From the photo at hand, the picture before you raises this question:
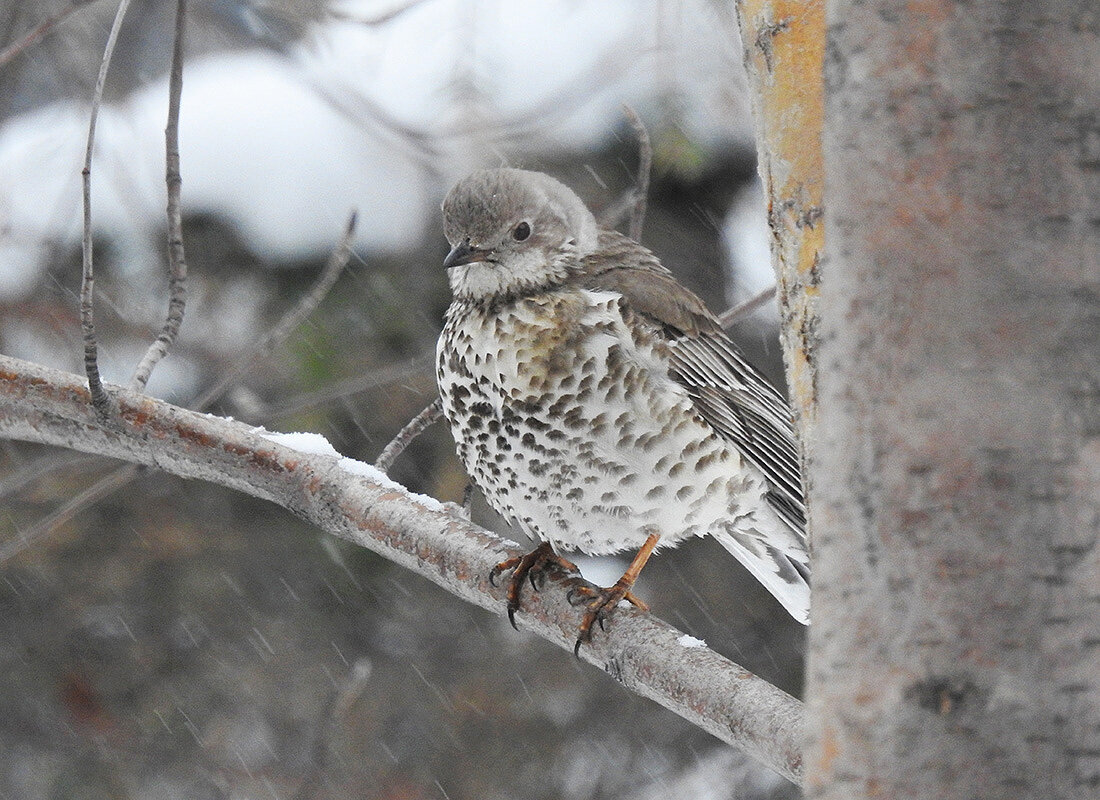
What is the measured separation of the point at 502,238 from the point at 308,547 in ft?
6.30

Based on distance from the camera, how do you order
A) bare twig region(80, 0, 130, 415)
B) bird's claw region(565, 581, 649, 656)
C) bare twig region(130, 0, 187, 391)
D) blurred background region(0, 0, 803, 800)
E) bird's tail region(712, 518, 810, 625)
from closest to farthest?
1. bare twig region(80, 0, 130, 415)
2. bare twig region(130, 0, 187, 391)
3. bird's claw region(565, 581, 649, 656)
4. bird's tail region(712, 518, 810, 625)
5. blurred background region(0, 0, 803, 800)

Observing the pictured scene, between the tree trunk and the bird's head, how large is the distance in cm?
Answer: 213

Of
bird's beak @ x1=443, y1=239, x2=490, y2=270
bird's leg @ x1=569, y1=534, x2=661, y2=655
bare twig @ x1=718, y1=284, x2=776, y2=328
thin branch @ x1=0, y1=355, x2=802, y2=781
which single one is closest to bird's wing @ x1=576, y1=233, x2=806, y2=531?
bare twig @ x1=718, y1=284, x2=776, y2=328

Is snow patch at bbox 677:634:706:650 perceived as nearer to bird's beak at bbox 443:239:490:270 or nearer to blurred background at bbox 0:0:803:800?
bird's beak at bbox 443:239:490:270

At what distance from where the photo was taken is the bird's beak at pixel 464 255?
2824 mm

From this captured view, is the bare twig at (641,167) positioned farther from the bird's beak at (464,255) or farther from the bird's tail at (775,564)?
the bird's tail at (775,564)

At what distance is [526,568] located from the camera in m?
2.55

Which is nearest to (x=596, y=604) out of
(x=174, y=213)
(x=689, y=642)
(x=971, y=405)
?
(x=689, y=642)

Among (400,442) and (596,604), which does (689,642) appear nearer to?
(596,604)

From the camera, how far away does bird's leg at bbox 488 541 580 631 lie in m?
2.48

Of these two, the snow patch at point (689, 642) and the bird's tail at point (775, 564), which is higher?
the snow patch at point (689, 642)

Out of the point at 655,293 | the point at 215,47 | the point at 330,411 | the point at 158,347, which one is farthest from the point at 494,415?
the point at 215,47

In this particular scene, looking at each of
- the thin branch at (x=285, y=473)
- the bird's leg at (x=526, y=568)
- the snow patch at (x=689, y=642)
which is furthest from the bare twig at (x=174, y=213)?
the snow patch at (x=689, y=642)

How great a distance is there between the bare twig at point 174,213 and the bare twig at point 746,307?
1.17 metres
